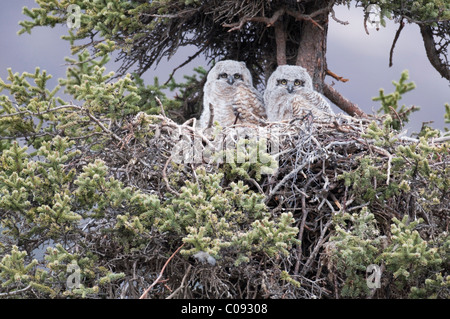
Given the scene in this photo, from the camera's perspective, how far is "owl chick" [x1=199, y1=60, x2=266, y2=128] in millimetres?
6855

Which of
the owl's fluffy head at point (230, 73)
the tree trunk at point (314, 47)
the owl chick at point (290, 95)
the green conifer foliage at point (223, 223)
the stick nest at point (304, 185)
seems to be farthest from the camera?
the tree trunk at point (314, 47)

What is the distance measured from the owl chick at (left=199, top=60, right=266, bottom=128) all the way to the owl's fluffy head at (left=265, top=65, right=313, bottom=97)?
26 cm

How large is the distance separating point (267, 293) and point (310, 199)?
103 centimetres

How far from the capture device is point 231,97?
22.9 ft

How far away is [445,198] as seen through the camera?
5102 mm

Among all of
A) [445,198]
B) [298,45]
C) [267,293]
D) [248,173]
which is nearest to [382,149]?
[445,198]

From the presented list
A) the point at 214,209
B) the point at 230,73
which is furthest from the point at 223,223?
the point at 230,73

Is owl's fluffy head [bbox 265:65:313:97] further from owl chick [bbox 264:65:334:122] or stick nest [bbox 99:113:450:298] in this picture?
stick nest [bbox 99:113:450:298]

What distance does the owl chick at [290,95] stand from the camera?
671 cm

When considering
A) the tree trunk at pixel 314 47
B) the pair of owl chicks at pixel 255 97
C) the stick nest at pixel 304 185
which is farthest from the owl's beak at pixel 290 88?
the stick nest at pixel 304 185

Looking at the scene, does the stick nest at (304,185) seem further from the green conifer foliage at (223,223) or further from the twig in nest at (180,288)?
the green conifer foliage at (223,223)

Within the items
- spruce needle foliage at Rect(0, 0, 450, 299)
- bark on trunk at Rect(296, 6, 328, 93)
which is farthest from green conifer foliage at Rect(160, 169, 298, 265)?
bark on trunk at Rect(296, 6, 328, 93)

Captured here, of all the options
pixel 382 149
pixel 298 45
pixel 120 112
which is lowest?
pixel 382 149

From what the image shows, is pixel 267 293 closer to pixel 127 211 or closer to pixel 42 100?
pixel 127 211
